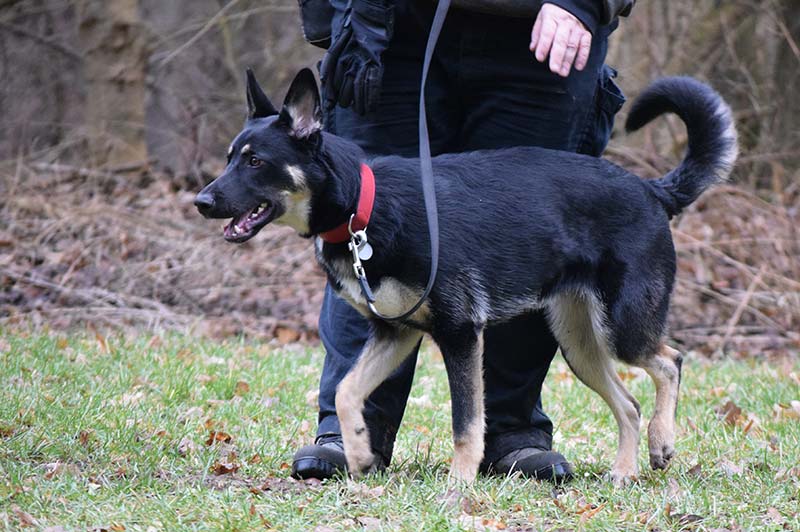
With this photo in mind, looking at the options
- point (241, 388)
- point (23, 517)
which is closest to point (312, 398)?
point (241, 388)

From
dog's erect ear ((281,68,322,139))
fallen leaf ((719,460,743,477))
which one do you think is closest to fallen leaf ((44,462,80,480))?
dog's erect ear ((281,68,322,139))

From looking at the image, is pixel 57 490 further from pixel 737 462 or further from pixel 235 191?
pixel 737 462

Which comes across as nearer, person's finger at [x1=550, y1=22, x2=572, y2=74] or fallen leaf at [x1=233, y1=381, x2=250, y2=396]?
person's finger at [x1=550, y1=22, x2=572, y2=74]

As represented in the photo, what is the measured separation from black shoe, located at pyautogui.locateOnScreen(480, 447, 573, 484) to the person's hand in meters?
1.54

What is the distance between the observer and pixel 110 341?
23.5 ft

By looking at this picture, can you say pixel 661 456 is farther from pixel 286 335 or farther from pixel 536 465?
pixel 286 335

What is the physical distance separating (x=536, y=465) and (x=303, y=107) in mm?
1699

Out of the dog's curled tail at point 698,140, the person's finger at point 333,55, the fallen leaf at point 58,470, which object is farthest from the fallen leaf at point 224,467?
the dog's curled tail at point 698,140

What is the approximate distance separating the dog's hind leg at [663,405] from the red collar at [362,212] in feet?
4.50

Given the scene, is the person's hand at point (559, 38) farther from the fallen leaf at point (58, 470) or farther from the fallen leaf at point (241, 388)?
the fallen leaf at point (241, 388)

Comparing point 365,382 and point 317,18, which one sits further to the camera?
point 317,18

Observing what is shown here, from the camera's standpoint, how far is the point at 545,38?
3793mm

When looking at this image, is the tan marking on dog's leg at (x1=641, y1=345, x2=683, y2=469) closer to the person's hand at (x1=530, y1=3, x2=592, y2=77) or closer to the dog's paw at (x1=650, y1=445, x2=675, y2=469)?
the dog's paw at (x1=650, y1=445, x2=675, y2=469)

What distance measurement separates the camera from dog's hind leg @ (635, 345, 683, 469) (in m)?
4.32
